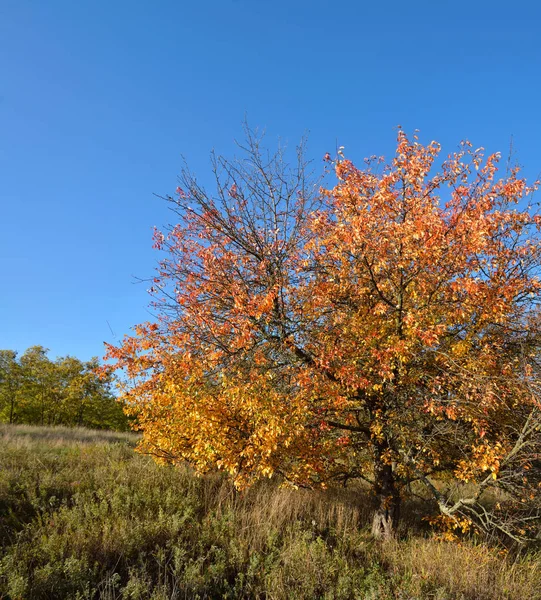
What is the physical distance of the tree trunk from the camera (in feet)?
29.0

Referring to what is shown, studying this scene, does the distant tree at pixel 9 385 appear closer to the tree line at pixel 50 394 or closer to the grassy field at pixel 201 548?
the tree line at pixel 50 394

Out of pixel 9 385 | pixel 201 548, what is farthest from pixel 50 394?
pixel 201 548

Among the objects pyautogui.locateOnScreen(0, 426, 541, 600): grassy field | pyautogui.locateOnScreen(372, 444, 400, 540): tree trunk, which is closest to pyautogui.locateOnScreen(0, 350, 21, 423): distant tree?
pyautogui.locateOnScreen(0, 426, 541, 600): grassy field

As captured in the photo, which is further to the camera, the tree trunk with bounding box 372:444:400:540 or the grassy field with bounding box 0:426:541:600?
the tree trunk with bounding box 372:444:400:540

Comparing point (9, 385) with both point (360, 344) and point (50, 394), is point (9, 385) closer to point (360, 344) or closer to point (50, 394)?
point (50, 394)

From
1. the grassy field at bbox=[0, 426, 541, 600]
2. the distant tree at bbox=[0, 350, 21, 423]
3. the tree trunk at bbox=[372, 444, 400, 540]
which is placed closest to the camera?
the grassy field at bbox=[0, 426, 541, 600]

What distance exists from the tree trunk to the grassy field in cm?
32

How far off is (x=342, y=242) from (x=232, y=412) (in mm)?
3732

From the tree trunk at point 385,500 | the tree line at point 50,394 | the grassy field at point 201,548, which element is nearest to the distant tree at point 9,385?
the tree line at point 50,394

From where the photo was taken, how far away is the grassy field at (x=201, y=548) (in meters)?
5.54

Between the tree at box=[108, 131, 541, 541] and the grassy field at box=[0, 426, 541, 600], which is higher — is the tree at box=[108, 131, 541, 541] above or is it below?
above

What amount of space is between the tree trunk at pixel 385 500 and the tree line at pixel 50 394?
28.0 m

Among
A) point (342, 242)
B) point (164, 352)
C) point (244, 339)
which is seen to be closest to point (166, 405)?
point (164, 352)

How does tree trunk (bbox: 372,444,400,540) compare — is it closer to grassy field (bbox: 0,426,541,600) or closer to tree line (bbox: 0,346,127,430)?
grassy field (bbox: 0,426,541,600)
